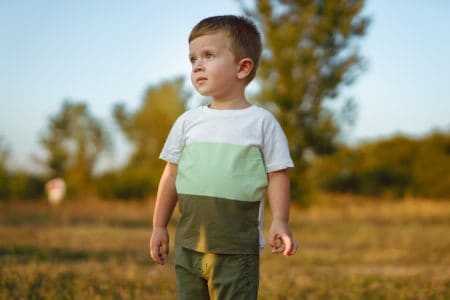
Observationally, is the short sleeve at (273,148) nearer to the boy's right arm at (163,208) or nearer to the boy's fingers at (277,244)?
the boy's fingers at (277,244)

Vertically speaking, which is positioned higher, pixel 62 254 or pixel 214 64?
pixel 214 64

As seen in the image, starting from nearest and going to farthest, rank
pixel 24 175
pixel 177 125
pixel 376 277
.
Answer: pixel 177 125, pixel 376 277, pixel 24 175

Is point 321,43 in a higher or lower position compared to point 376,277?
higher

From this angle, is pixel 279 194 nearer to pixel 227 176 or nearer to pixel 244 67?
pixel 227 176

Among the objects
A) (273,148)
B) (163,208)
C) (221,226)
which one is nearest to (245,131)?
(273,148)

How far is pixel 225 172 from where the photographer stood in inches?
116

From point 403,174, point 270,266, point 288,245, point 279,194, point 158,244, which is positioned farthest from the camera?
point 403,174

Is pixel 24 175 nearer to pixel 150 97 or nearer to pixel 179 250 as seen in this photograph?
pixel 150 97

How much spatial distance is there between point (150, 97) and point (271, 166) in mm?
24505

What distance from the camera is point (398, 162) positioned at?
3722cm

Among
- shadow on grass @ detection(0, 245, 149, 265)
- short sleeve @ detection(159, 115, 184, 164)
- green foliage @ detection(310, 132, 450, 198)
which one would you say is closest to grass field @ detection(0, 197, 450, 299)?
shadow on grass @ detection(0, 245, 149, 265)

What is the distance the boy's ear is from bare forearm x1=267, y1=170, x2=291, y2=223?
0.46 metres

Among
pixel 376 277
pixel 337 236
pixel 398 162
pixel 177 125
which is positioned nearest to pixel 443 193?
pixel 398 162

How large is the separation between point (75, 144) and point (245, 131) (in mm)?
36295
